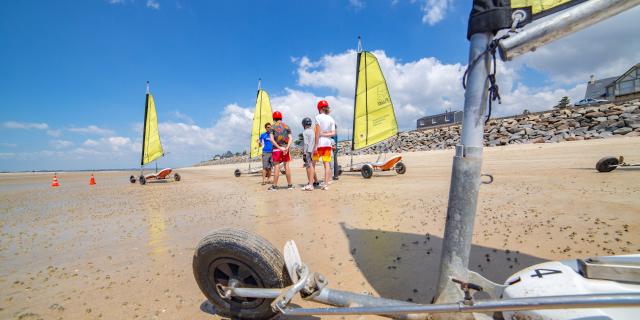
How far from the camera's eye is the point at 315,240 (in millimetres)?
3354

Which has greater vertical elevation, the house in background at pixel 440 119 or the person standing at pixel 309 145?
the house in background at pixel 440 119

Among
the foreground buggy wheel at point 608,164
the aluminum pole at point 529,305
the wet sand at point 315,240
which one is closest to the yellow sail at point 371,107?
the wet sand at point 315,240

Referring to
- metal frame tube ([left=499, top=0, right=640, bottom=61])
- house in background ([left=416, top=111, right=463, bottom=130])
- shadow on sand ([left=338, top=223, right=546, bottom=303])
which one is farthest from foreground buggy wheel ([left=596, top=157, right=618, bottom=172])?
house in background ([left=416, top=111, right=463, bottom=130])

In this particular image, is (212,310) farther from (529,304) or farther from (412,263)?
(529,304)

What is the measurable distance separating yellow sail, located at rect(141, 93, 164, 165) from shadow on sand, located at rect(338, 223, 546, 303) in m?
15.8

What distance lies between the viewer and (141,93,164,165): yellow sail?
1520cm

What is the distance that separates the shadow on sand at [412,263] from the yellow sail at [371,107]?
8361mm

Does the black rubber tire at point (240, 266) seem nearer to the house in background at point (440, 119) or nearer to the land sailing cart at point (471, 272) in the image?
the land sailing cart at point (471, 272)

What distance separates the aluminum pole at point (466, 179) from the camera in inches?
55.8

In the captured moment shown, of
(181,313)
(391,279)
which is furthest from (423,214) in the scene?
(181,313)

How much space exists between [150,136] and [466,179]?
17.5 m

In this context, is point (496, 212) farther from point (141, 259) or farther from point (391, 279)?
point (141, 259)

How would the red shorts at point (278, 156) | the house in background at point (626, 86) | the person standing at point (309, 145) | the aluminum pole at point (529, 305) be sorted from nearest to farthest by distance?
the aluminum pole at point (529, 305), the person standing at point (309, 145), the red shorts at point (278, 156), the house in background at point (626, 86)

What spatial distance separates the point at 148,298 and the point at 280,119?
706cm
